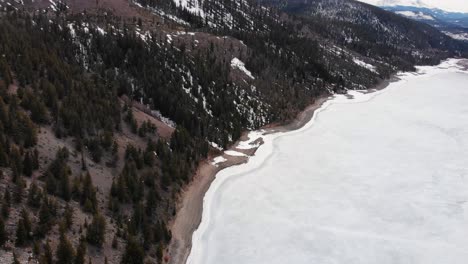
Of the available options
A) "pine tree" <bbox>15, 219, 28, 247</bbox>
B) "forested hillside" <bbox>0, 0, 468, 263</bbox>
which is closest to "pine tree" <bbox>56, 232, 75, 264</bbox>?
"forested hillside" <bbox>0, 0, 468, 263</bbox>

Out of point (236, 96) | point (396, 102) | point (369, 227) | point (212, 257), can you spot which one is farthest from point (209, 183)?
point (396, 102)

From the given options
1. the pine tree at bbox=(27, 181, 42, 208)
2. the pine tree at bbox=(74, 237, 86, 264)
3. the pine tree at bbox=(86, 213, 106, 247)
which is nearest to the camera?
the pine tree at bbox=(74, 237, 86, 264)

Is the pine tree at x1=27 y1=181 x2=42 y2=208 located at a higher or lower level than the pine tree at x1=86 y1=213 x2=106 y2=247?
higher

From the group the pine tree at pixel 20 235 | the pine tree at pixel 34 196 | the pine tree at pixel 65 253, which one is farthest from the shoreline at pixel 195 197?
the pine tree at pixel 20 235

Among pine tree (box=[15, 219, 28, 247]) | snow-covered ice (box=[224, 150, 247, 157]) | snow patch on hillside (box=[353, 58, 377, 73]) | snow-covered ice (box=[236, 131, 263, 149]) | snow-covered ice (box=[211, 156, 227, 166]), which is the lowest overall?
snow patch on hillside (box=[353, 58, 377, 73])

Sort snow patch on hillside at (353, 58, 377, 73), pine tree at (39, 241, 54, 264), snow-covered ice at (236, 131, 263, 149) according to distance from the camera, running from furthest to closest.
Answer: snow patch on hillside at (353, 58, 377, 73), snow-covered ice at (236, 131, 263, 149), pine tree at (39, 241, 54, 264)

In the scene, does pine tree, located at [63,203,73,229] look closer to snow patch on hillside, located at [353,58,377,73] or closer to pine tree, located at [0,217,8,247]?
pine tree, located at [0,217,8,247]

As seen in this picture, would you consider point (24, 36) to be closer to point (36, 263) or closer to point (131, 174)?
point (131, 174)

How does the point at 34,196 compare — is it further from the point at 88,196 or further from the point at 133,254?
the point at 133,254
